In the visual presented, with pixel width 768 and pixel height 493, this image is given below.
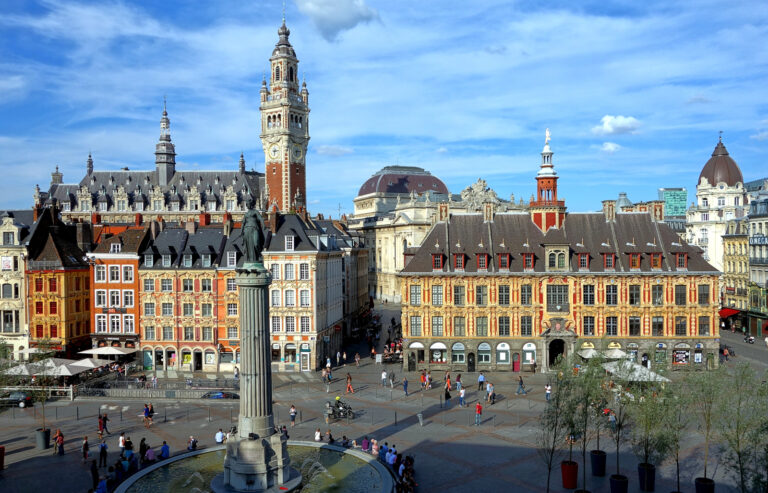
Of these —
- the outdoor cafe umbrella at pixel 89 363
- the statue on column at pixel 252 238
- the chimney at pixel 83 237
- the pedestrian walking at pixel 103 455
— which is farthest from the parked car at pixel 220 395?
the chimney at pixel 83 237

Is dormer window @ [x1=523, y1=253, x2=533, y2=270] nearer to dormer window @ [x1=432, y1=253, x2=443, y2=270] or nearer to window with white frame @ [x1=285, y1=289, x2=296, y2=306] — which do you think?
dormer window @ [x1=432, y1=253, x2=443, y2=270]

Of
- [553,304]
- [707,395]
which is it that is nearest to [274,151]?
[553,304]

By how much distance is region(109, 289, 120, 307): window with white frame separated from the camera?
60.5 m

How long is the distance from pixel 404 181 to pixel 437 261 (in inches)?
4221

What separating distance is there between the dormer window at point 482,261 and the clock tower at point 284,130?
58252mm

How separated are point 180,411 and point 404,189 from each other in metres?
123

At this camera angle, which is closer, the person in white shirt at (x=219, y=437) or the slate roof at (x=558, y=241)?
the person in white shirt at (x=219, y=437)

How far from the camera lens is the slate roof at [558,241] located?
5797 cm

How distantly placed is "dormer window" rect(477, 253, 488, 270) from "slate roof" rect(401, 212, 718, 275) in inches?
15.2

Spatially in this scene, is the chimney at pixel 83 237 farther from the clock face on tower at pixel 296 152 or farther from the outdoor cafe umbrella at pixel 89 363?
the clock face on tower at pixel 296 152

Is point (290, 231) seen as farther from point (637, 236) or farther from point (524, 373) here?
point (637, 236)

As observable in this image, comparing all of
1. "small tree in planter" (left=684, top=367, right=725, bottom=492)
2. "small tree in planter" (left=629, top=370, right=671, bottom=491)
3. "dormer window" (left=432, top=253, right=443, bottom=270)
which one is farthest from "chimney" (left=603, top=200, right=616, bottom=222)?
"small tree in planter" (left=684, top=367, right=725, bottom=492)

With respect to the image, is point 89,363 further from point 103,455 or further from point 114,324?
point 103,455

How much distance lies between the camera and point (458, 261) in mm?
58281
